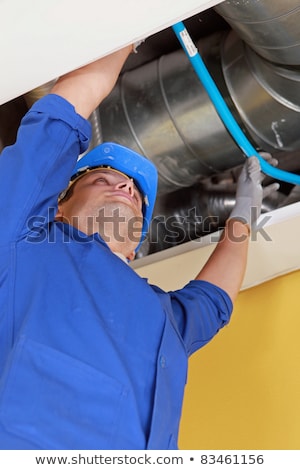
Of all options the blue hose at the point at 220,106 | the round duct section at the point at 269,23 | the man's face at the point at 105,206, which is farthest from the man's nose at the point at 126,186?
the round duct section at the point at 269,23

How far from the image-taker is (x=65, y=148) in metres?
1.00

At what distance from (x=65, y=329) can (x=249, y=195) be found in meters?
0.76

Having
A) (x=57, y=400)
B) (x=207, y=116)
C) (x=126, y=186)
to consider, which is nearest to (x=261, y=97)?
(x=207, y=116)

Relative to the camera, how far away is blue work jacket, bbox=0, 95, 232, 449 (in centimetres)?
94

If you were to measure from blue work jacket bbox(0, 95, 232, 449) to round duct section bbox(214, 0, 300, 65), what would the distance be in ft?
1.50

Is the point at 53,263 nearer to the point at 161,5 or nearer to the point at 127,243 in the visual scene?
the point at 127,243

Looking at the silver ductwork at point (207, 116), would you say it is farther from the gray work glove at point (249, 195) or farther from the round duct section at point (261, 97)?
the gray work glove at point (249, 195)

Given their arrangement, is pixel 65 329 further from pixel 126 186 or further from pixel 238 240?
pixel 238 240

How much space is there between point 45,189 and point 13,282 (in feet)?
0.52

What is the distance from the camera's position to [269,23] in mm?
1270

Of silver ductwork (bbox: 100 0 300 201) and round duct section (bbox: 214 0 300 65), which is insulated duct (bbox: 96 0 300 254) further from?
round duct section (bbox: 214 0 300 65)

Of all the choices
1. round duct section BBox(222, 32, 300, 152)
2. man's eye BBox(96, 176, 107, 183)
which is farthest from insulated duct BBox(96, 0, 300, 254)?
man's eye BBox(96, 176, 107, 183)
